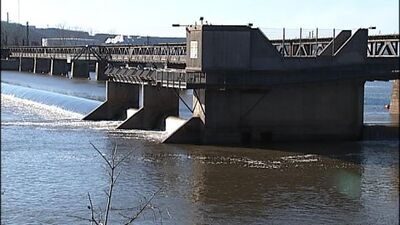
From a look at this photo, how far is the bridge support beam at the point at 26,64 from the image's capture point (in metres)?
128

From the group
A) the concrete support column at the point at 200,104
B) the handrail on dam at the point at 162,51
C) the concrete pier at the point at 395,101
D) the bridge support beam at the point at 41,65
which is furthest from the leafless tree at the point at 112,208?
the bridge support beam at the point at 41,65

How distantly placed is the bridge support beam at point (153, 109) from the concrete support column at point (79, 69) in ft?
219

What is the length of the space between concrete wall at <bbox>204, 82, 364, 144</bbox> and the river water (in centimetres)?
125

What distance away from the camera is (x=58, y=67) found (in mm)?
117250

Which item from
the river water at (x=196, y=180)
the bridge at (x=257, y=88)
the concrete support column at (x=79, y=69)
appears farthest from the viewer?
the concrete support column at (x=79, y=69)

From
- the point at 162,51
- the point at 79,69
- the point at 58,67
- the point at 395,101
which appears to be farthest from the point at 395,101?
the point at 58,67

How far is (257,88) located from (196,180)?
40.1ft

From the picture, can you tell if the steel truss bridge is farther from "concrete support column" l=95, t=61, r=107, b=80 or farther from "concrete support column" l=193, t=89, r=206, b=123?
"concrete support column" l=95, t=61, r=107, b=80

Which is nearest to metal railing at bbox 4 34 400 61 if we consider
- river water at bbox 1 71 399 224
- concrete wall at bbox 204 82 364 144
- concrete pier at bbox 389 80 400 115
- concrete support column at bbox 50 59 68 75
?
concrete support column at bbox 50 59 68 75

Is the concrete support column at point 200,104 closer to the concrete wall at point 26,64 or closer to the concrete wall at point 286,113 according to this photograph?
the concrete wall at point 286,113

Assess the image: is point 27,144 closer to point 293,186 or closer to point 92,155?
point 92,155

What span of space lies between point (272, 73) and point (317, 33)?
8336 millimetres

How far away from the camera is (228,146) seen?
3362 centimetres

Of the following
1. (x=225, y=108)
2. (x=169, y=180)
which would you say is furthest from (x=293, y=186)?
(x=225, y=108)
